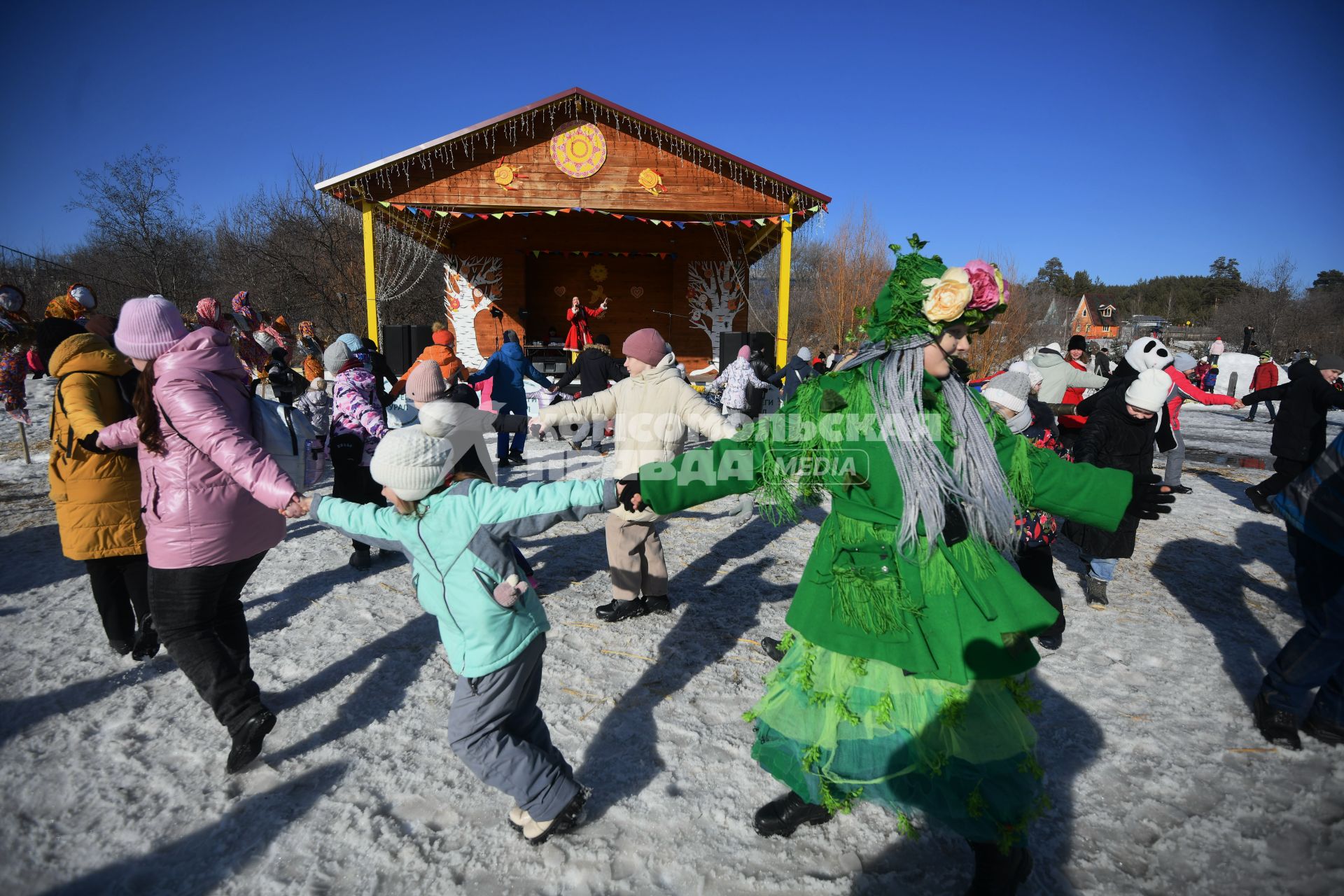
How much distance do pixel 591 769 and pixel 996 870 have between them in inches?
65.6

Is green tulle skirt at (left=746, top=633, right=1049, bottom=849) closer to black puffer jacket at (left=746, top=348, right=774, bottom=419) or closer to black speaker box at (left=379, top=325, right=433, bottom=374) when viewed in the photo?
black puffer jacket at (left=746, top=348, right=774, bottom=419)

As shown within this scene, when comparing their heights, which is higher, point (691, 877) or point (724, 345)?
point (724, 345)

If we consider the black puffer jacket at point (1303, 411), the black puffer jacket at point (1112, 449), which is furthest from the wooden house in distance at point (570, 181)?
the black puffer jacket at point (1112, 449)

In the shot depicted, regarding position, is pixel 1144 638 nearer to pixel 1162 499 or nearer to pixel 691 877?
pixel 1162 499

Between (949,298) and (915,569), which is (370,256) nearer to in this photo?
(949,298)

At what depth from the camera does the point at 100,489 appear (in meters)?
3.45

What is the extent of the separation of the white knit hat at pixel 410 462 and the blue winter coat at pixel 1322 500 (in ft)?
12.7

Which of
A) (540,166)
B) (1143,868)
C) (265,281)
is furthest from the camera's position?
(265,281)

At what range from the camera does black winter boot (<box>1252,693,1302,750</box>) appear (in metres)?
3.13

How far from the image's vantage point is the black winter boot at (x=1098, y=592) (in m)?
4.80

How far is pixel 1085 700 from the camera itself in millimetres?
3523

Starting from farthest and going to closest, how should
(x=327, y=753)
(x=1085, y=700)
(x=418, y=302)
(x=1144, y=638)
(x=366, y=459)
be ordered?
1. (x=418, y=302)
2. (x=366, y=459)
3. (x=1144, y=638)
4. (x=1085, y=700)
5. (x=327, y=753)

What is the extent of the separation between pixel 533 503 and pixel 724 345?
45.7ft

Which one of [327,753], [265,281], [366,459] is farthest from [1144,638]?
[265,281]
